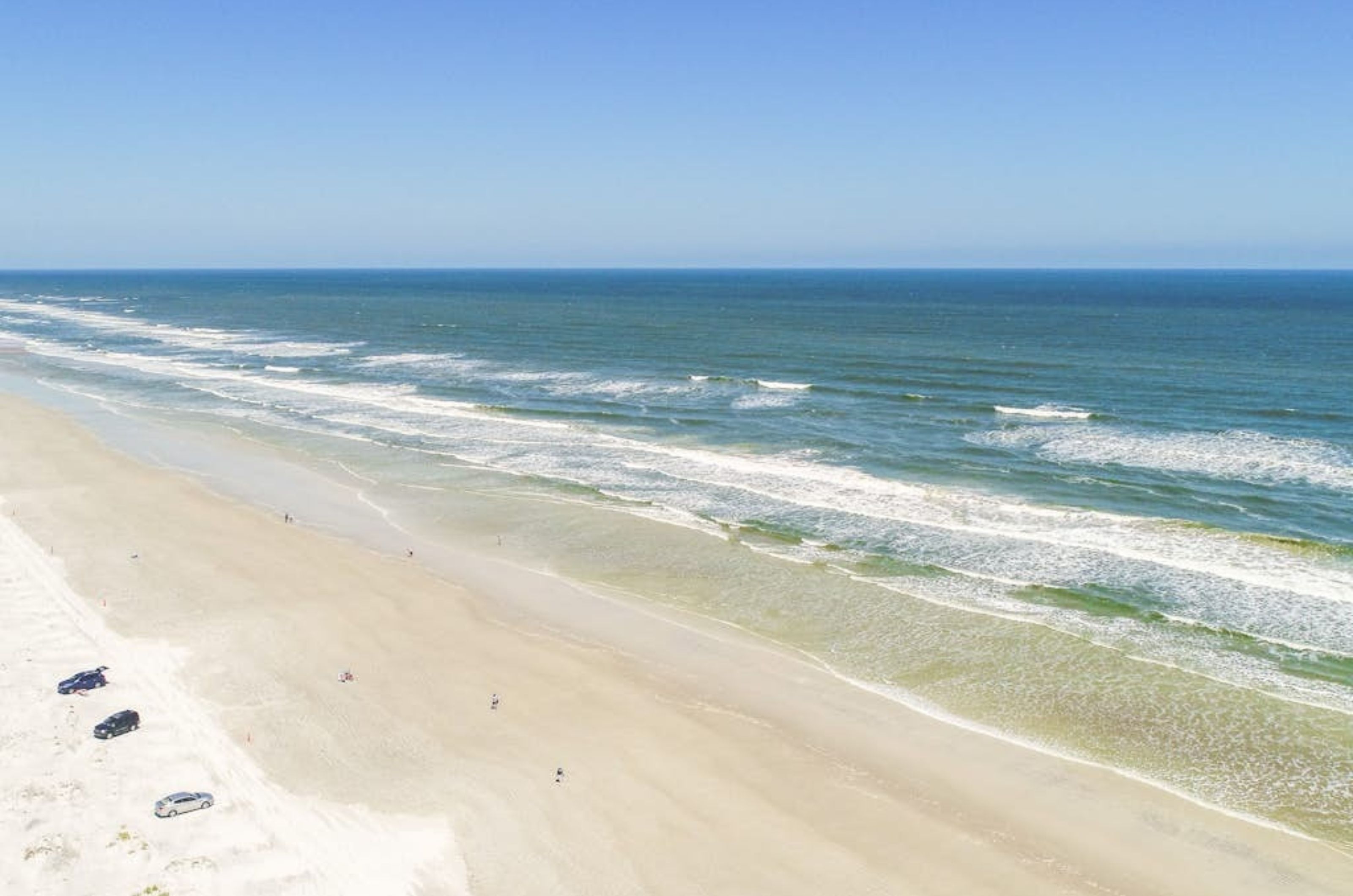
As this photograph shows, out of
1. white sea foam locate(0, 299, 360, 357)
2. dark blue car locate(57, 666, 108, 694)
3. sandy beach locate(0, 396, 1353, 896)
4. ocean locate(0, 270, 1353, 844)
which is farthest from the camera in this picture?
white sea foam locate(0, 299, 360, 357)

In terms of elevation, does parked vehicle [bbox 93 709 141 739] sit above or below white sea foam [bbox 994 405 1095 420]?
below

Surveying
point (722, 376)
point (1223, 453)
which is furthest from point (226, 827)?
point (722, 376)

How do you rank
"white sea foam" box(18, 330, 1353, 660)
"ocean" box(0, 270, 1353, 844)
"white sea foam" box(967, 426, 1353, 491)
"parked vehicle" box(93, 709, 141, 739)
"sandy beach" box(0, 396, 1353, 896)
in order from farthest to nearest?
1. "white sea foam" box(967, 426, 1353, 491)
2. "white sea foam" box(18, 330, 1353, 660)
3. "ocean" box(0, 270, 1353, 844)
4. "parked vehicle" box(93, 709, 141, 739)
5. "sandy beach" box(0, 396, 1353, 896)

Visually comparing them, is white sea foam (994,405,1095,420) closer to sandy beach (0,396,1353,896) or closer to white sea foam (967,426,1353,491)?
white sea foam (967,426,1353,491)

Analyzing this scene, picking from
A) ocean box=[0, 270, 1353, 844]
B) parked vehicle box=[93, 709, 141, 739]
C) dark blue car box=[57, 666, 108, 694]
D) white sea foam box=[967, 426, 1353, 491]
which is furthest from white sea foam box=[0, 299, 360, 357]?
parked vehicle box=[93, 709, 141, 739]

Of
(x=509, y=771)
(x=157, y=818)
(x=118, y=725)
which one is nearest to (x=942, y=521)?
(x=509, y=771)

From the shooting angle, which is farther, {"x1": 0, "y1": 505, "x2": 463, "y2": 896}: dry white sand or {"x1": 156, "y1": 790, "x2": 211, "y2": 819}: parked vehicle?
{"x1": 156, "y1": 790, "x2": 211, "y2": 819}: parked vehicle

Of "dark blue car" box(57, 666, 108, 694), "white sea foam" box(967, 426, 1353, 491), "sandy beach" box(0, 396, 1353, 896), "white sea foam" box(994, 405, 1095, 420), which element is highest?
"white sea foam" box(994, 405, 1095, 420)

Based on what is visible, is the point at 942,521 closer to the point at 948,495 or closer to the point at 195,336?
the point at 948,495
